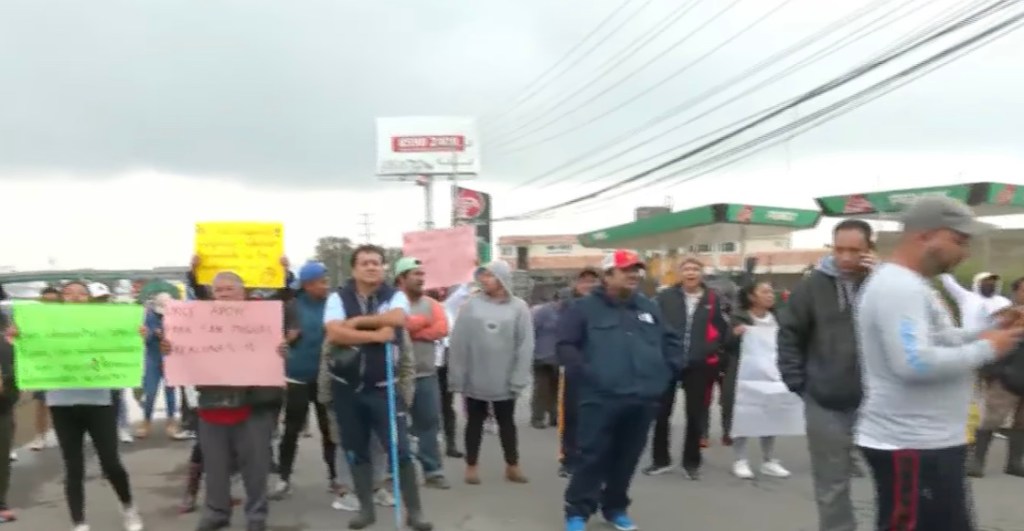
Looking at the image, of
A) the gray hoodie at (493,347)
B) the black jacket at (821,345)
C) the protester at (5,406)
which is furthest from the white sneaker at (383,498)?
the black jacket at (821,345)

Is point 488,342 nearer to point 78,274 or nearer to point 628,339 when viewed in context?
point 628,339

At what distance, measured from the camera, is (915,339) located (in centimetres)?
375

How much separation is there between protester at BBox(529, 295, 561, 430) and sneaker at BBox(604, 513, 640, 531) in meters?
4.87

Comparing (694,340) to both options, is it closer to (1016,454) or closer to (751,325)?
(751,325)

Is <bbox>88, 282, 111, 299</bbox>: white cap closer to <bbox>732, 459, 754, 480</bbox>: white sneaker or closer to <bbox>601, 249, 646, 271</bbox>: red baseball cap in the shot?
<bbox>601, 249, 646, 271</bbox>: red baseball cap

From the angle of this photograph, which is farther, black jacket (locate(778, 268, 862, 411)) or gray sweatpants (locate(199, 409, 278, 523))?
gray sweatpants (locate(199, 409, 278, 523))

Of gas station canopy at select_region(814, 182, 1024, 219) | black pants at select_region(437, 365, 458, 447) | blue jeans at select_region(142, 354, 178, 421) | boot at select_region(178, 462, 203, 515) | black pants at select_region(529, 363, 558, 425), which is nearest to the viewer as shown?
boot at select_region(178, 462, 203, 515)

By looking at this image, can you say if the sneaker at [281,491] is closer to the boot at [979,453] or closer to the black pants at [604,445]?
the black pants at [604,445]

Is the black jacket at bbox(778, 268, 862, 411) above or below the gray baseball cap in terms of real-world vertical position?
below

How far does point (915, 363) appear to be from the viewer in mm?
3736

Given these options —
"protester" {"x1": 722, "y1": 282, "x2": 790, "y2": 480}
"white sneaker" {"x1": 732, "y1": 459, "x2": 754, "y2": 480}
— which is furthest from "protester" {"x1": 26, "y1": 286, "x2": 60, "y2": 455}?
"white sneaker" {"x1": 732, "y1": 459, "x2": 754, "y2": 480}

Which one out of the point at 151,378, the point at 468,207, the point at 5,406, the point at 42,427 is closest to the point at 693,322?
the point at 5,406

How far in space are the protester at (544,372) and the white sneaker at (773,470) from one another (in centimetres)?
340

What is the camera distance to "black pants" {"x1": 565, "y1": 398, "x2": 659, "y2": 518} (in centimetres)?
673
